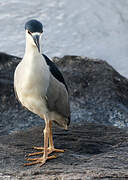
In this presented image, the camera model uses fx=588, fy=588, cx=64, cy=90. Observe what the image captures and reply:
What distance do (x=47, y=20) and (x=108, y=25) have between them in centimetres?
189

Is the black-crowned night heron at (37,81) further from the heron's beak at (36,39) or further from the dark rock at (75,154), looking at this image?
the dark rock at (75,154)

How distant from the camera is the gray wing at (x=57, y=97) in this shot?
19.9 feet

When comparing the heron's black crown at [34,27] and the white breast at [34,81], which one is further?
the white breast at [34,81]

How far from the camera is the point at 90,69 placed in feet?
29.7

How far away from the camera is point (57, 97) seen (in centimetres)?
623

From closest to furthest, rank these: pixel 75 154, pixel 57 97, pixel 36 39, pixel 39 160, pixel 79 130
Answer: pixel 36 39 < pixel 39 160 < pixel 75 154 < pixel 57 97 < pixel 79 130

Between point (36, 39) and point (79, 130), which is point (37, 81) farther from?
point (79, 130)

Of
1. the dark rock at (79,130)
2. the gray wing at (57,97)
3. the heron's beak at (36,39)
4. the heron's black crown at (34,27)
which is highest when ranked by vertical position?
the heron's black crown at (34,27)

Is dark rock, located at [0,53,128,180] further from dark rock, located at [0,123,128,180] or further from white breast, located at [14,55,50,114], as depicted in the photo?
white breast, located at [14,55,50,114]

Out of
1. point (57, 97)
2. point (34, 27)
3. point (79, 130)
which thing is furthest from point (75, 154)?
point (34, 27)

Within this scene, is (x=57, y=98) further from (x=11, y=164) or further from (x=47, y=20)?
(x=47, y=20)

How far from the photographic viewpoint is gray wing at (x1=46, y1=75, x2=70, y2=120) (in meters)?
6.05

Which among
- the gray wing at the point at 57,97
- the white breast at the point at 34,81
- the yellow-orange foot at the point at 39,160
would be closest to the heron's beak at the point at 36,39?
the white breast at the point at 34,81

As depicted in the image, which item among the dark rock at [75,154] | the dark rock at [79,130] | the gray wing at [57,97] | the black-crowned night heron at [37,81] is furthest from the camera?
the gray wing at [57,97]
